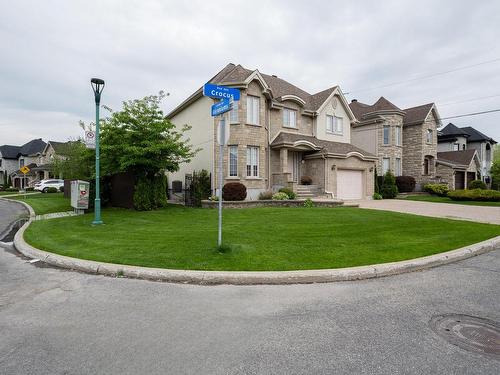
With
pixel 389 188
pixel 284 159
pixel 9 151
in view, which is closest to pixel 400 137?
pixel 389 188

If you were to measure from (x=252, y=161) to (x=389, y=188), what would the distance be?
13437mm

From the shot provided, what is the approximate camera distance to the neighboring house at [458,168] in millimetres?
30672

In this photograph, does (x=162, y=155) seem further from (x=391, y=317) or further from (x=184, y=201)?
(x=391, y=317)

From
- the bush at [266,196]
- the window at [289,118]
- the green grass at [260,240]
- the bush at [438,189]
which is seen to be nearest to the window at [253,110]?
the window at [289,118]

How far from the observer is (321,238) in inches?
318

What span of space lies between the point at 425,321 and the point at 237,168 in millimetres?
15029

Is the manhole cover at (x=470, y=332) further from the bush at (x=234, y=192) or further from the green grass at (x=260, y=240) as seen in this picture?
the bush at (x=234, y=192)

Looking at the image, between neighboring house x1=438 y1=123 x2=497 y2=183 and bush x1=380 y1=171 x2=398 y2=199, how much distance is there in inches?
905

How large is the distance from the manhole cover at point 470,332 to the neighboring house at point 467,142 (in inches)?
1811

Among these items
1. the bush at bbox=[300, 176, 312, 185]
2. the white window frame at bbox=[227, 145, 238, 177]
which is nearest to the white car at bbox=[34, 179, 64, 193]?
the white window frame at bbox=[227, 145, 238, 177]

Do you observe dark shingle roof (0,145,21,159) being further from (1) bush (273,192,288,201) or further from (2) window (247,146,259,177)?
(1) bush (273,192,288,201)

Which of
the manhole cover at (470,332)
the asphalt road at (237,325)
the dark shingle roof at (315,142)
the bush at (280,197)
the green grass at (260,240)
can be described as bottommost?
the asphalt road at (237,325)

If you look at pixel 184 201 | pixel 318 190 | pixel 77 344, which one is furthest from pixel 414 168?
pixel 77 344

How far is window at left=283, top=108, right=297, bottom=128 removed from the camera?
21219mm
